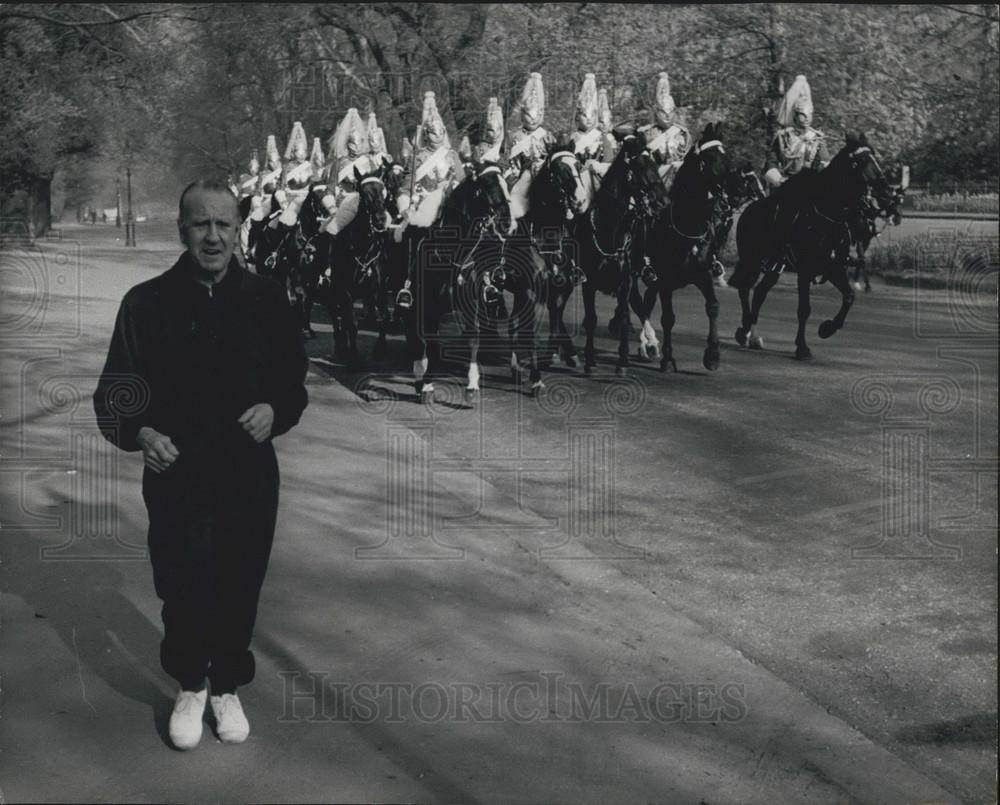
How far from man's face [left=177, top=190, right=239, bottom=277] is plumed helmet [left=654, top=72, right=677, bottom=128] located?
305 centimetres

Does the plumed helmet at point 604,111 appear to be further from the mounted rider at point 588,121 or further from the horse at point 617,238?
the horse at point 617,238

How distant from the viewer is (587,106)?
7250 mm

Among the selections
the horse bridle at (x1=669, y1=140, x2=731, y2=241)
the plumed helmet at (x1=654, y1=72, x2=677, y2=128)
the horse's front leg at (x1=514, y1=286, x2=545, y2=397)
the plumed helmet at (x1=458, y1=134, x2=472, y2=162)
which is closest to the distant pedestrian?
the plumed helmet at (x1=654, y1=72, x2=677, y2=128)

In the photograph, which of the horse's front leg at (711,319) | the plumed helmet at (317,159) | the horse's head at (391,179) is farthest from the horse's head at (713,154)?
the horse's front leg at (711,319)

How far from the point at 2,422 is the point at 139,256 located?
0.78 meters

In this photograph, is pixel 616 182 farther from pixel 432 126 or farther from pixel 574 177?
pixel 432 126

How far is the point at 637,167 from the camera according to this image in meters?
11.7

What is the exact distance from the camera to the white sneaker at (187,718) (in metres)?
4.15

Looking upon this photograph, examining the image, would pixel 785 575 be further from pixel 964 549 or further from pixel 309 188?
pixel 309 188

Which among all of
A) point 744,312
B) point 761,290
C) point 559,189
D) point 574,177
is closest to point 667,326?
point 559,189

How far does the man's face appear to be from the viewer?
397cm

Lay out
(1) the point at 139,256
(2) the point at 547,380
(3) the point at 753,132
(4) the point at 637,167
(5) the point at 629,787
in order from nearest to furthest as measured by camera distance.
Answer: (5) the point at 629,787, (1) the point at 139,256, (3) the point at 753,132, (4) the point at 637,167, (2) the point at 547,380

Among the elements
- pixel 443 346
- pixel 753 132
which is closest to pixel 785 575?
pixel 753 132

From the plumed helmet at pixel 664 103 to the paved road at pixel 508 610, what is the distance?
7.04ft
